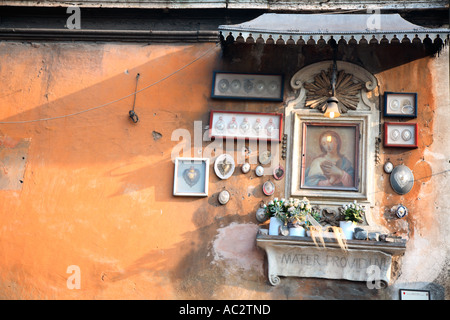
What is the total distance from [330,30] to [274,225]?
2.46m

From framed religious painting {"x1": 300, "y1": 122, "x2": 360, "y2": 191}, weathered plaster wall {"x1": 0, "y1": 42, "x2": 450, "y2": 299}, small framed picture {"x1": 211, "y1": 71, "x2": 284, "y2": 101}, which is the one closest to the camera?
weathered plaster wall {"x1": 0, "y1": 42, "x2": 450, "y2": 299}

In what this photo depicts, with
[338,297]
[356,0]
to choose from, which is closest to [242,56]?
[356,0]

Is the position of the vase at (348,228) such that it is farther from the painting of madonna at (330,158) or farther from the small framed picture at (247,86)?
the small framed picture at (247,86)

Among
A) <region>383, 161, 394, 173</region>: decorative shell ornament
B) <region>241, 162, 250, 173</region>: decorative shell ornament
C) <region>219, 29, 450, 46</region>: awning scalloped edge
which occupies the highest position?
<region>219, 29, 450, 46</region>: awning scalloped edge

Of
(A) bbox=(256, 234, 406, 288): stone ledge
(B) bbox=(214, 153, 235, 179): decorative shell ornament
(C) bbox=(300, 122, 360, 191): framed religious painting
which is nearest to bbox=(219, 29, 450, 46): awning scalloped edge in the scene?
(C) bbox=(300, 122, 360, 191): framed religious painting

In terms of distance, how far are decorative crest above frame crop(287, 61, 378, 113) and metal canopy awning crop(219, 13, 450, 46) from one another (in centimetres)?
37

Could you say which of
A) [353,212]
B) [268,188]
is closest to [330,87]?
[268,188]

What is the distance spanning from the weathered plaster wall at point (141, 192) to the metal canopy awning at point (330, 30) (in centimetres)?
48

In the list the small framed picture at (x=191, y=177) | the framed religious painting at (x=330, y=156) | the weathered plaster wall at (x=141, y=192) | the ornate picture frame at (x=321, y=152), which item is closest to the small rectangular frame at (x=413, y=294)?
the weathered plaster wall at (x=141, y=192)

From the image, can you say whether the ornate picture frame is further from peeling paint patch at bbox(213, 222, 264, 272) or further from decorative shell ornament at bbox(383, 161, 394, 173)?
peeling paint patch at bbox(213, 222, 264, 272)

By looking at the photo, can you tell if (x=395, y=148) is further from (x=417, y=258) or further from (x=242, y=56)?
(x=242, y=56)

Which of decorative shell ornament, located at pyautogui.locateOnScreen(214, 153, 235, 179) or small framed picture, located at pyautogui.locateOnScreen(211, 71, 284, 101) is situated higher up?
small framed picture, located at pyautogui.locateOnScreen(211, 71, 284, 101)

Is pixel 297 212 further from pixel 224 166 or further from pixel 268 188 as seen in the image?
pixel 224 166

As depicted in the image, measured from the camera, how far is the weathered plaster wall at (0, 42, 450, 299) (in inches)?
273
